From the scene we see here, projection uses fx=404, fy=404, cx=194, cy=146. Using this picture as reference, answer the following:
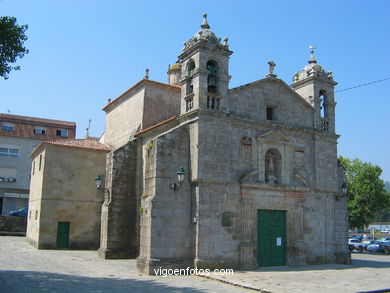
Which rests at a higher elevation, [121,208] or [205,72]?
[205,72]

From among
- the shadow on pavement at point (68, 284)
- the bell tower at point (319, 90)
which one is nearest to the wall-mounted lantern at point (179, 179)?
the shadow on pavement at point (68, 284)

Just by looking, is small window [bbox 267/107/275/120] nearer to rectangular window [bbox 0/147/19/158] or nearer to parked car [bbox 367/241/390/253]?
parked car [bbox 367/241/390/253]

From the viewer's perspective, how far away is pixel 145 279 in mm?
13188

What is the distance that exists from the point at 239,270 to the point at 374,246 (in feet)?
66.3

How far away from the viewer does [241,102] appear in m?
17.0

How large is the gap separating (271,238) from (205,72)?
737 cm

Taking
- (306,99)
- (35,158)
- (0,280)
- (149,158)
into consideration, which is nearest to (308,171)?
(306,99)

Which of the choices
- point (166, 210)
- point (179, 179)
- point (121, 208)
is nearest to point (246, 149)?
point (179, 179)

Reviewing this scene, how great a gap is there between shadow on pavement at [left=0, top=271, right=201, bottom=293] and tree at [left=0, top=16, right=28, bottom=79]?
5.78m

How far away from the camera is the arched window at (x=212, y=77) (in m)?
16.5

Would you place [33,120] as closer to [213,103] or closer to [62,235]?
[62,235]

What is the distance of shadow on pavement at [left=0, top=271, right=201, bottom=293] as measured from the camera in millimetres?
10766

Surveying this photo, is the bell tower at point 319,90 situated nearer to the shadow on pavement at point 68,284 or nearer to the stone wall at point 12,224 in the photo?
the shadow on pavement at point 68,284

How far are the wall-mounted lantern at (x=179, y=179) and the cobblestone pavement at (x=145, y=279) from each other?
10.7ft
